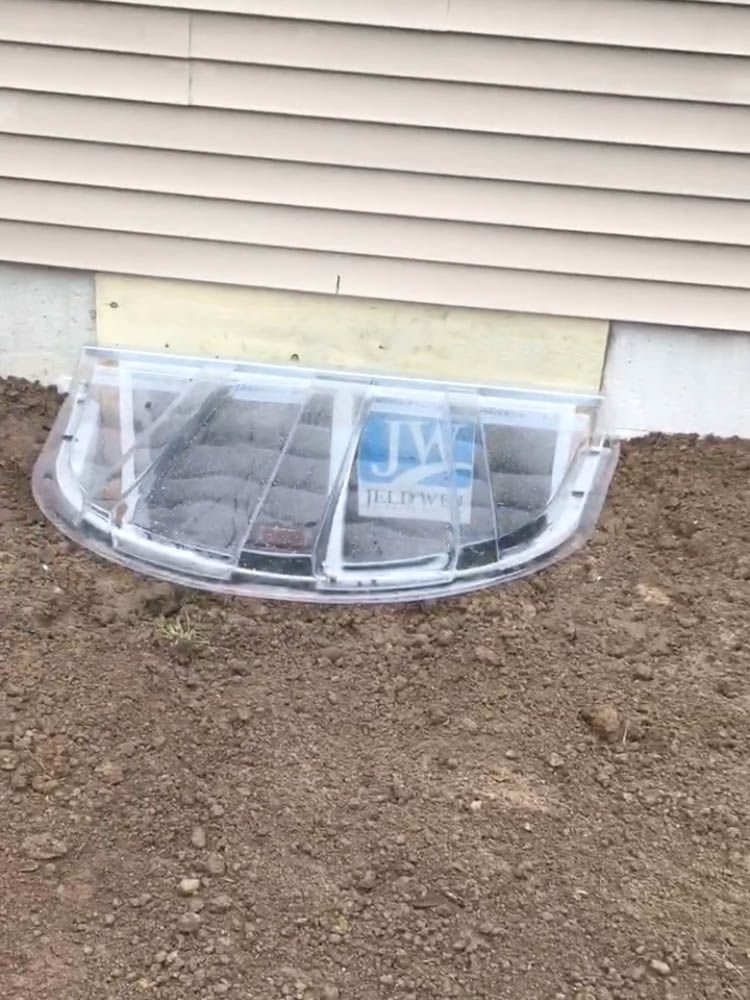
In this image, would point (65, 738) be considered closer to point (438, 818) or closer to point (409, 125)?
point (438, 818)

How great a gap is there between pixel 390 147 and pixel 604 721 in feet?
5.93

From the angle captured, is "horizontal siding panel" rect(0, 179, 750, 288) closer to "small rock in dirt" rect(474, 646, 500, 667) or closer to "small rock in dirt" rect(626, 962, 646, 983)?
"small rock in dirt" rect(474, 646, 500, 667)

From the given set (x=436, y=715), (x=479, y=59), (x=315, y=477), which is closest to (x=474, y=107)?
(x=479, y=59)

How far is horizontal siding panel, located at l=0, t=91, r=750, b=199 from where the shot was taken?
10.4 ft

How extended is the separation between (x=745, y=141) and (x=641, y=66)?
0.39m

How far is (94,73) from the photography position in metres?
3.16

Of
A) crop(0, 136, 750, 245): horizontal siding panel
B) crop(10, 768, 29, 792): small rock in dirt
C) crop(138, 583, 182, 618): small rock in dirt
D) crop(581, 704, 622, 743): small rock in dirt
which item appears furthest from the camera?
crop(0, 136, 750, 245): horizontal siding panel

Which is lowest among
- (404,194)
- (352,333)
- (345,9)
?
(352,333)

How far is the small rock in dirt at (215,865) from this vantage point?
2.14 m

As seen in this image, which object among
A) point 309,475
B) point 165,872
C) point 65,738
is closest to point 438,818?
point 165,872

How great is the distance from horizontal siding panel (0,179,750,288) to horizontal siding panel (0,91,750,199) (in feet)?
0.56

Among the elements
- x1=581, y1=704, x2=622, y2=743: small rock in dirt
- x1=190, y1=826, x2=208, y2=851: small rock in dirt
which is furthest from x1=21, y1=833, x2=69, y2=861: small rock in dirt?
x1=581, y1=704, x2=622, y2=743: small rock in dirt

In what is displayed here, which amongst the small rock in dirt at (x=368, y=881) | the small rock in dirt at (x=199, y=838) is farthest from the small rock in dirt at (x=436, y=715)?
the small rock in dirt at (x=199, y=838)

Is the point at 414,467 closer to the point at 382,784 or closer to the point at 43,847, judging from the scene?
the point at 382,784
